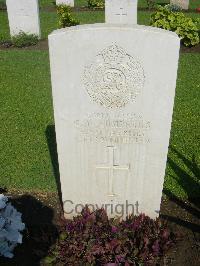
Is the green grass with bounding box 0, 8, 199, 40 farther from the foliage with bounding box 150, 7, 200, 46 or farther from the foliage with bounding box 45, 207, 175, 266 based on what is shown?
the foliage with bounding box 45, 207, 175, 266

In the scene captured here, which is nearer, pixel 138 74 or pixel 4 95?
pixel 138 74

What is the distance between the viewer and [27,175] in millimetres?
5453

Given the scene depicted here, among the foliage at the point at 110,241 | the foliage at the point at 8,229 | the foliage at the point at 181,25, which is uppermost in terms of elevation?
the foliage at the point at 181,25

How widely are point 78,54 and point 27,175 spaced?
264cm

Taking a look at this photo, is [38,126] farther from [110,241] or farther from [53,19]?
[53,19]

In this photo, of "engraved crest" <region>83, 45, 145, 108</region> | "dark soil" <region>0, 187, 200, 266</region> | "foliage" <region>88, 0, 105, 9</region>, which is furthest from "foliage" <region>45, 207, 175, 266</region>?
"foliage" <region>88, 0, 105, 9</region>

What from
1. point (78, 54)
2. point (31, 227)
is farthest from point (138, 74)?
point (31, 227)

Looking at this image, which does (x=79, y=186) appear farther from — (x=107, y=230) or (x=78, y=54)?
(x=78, y=54)

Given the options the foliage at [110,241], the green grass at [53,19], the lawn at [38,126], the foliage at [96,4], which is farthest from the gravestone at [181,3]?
the foliage at [110,241]

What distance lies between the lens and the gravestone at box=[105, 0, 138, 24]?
11.2m

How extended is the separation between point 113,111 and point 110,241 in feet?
4.61

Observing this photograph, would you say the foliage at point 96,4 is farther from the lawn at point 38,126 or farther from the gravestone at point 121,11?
the lawn at point 38,126

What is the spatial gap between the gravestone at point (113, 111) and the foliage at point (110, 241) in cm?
24

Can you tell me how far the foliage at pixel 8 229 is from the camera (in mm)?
3852
